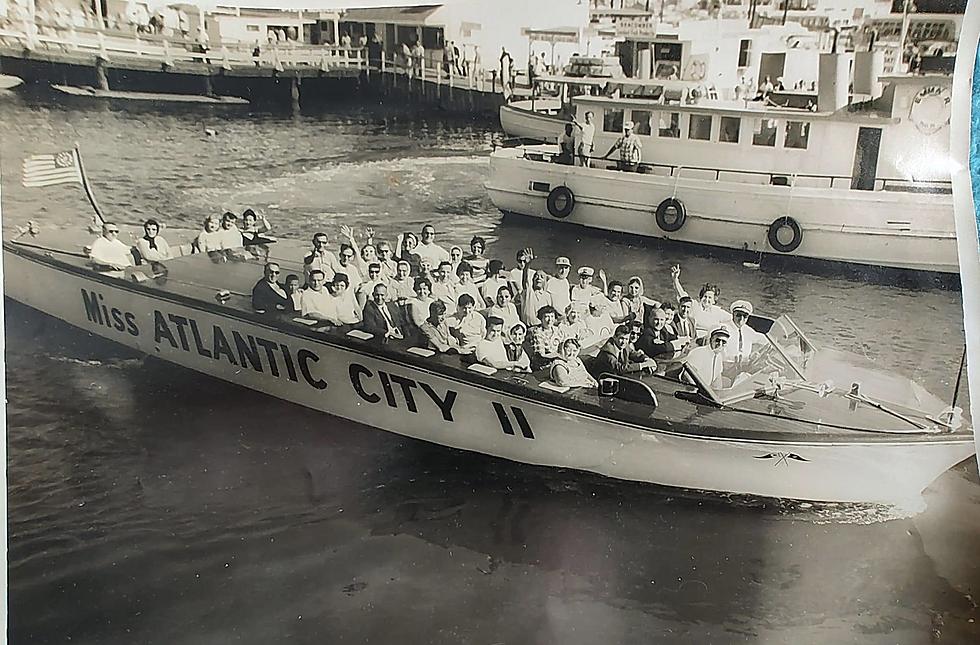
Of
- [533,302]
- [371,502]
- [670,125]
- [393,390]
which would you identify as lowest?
[371,502]

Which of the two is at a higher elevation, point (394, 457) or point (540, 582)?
point (394, 457)

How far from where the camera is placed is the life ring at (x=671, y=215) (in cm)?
88

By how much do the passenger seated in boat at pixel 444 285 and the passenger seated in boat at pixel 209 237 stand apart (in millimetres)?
247

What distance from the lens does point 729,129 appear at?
863mm

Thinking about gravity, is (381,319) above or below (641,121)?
below

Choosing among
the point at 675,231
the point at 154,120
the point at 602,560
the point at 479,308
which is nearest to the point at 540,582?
the point at 602,560

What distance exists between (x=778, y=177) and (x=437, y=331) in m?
0.43

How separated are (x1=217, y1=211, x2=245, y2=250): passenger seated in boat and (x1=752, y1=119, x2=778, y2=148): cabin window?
592 millimetres

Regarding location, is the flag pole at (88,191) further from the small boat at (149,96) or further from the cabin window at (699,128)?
the cabin window at (699,128)

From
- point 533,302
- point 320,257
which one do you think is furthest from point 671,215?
point 320,257

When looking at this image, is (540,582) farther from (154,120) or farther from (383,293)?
(154,120)

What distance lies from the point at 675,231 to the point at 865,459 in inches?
13.8

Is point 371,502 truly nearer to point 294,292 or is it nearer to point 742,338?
point 294,292

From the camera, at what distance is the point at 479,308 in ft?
2.93
